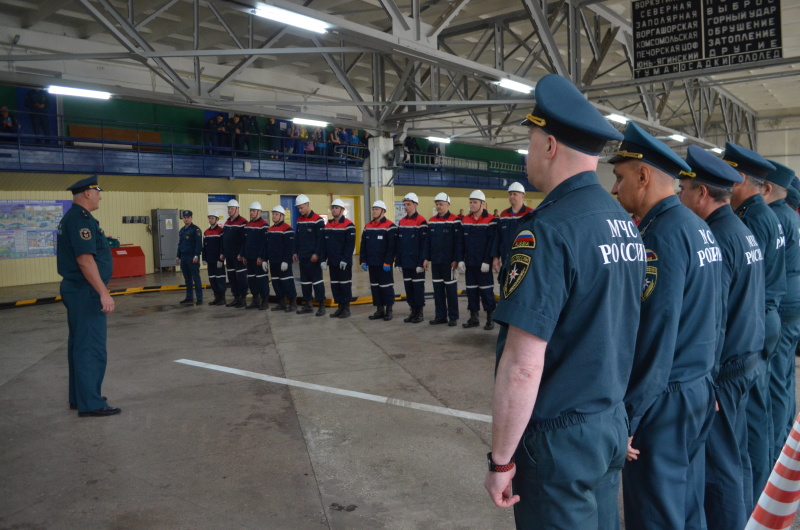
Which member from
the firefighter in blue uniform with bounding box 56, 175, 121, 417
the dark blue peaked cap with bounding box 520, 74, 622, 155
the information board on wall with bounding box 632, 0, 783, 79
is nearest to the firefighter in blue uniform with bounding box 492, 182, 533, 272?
the information board on wall with bounding box 632, 0, 783, 79

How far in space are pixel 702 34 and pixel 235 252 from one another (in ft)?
31.0

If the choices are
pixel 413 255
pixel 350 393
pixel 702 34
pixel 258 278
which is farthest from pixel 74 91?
pixel 702 34

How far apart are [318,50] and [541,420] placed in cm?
915

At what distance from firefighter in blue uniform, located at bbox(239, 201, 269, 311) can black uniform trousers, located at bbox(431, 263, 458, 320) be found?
151 inches

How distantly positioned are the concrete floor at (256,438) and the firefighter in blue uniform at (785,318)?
6.67ft

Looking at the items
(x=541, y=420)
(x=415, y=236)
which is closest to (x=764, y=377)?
(x=541, y=420)

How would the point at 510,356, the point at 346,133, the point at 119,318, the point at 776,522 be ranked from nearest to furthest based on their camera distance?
the point at 776,522, the point at 510,356, the point at 119,318, the point at 346,133

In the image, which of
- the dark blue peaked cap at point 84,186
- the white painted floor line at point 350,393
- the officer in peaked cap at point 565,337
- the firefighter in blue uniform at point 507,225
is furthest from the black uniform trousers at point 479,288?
the officer in peaked cap at point 565,337

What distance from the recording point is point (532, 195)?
33812 mm

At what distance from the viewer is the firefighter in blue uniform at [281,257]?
11.1 m

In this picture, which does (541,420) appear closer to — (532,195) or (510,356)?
(510,356)

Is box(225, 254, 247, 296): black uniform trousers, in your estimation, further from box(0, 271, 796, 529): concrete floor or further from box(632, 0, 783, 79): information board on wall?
box(632, 0, 783, 79): information board on wall

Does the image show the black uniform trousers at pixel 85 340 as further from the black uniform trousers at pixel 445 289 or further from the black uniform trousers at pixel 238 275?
the black uniform trousers at pixel 238 275

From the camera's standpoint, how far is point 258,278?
11734mm
